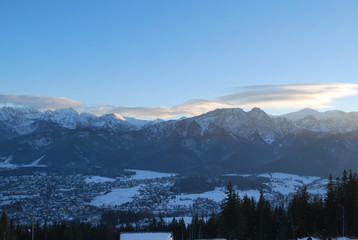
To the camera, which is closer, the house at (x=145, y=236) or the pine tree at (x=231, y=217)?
the pine tree at (x=231, y=217)

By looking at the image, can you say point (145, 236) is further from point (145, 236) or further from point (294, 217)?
point (294, 217)

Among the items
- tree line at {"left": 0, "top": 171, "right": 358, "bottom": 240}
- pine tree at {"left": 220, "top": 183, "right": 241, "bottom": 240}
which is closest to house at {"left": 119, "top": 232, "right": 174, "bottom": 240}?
tree line at {"left": 0, "top": 171, "right": 358, "bottom": 240}

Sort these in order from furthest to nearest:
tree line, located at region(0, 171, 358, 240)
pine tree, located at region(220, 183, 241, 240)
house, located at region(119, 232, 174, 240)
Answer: house, located at region(119, 232, 174, 240) → tree line, located at region(0, 171, 358, 240) → pine tree, located at region(220, 183, 241, 240)

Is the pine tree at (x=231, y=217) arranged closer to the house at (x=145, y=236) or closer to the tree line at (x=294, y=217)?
the tree line at (x=294, y=217)

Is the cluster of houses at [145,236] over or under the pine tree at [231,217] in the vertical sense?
under

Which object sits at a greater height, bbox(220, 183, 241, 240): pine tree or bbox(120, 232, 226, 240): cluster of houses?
bbox(220, 183, 241, 240): pine tree

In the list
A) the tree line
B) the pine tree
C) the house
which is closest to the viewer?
the pine tree

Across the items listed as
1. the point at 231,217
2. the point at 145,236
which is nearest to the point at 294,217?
the point at 231,217

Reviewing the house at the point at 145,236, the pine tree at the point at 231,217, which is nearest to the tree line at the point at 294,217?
→ the pine tree at the point at 231,217

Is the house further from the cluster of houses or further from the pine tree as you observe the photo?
the pine tree

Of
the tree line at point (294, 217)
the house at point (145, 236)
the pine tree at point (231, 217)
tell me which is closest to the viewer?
the pine tree at point (231, 217)

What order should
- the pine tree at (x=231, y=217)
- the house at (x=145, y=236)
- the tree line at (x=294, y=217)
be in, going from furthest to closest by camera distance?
the house at (x=145, y=236), the tree line at (x=294, y=217), the pine tree at (x=231, y=217)

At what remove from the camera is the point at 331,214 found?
96.8 m

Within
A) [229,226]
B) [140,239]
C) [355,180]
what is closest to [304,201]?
[355,180]
